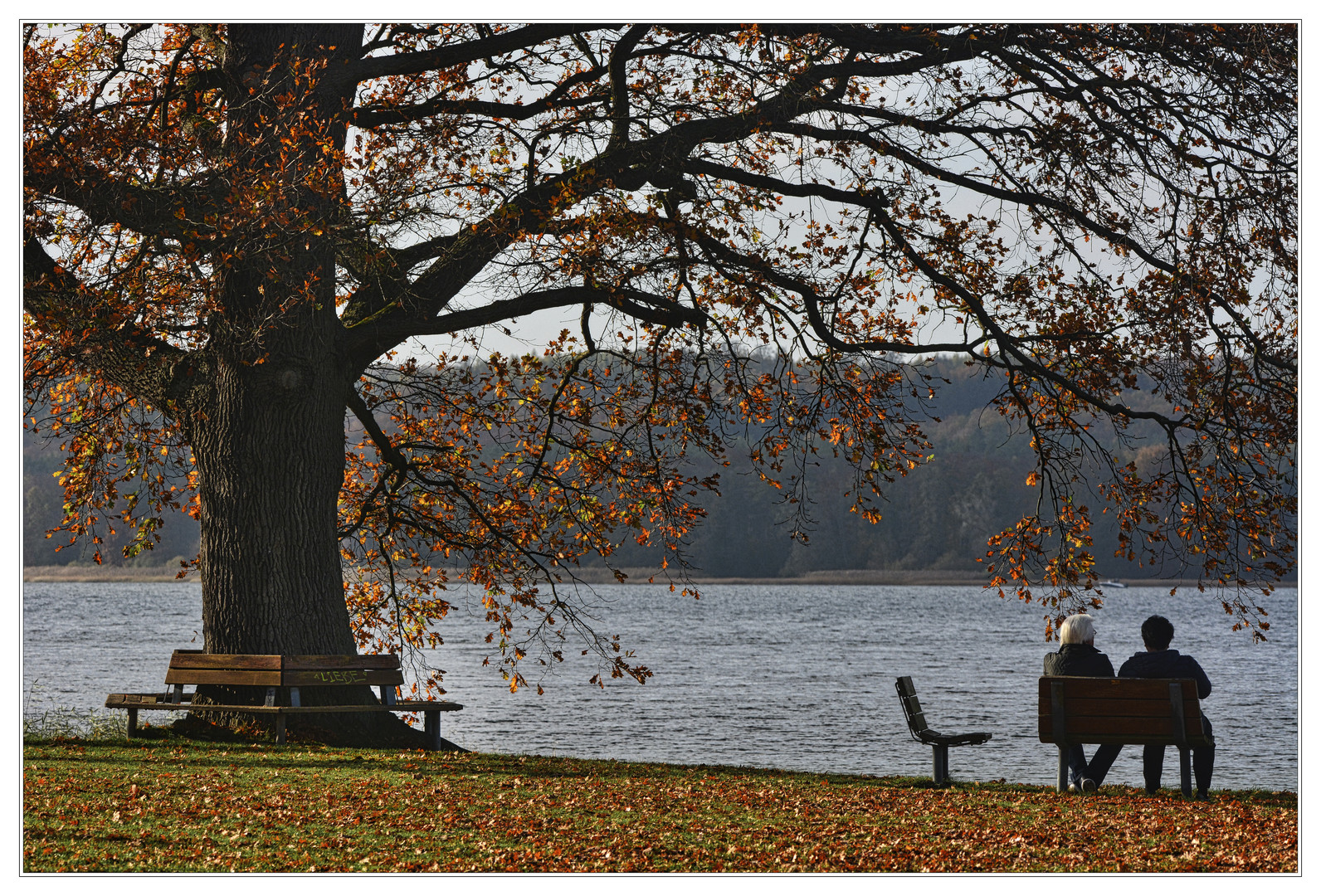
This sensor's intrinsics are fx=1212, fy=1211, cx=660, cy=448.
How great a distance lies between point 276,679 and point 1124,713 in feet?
21.2

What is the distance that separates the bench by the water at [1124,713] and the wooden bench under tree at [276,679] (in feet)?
14.9

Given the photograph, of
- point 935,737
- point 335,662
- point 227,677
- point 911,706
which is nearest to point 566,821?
point 935,737

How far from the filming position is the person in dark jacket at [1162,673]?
8445 mm

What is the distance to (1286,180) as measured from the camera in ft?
34.4

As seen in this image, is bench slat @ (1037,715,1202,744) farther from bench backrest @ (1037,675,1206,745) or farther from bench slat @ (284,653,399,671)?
bench slat @ (284,653,399,671)

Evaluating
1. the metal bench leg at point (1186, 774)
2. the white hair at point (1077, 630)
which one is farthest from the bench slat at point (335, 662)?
the metal bench leg at point (1186, 774)

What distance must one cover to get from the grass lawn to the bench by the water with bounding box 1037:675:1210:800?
1.41 ft

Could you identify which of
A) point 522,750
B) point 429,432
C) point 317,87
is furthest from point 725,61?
point 522,750

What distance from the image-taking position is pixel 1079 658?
8.76m

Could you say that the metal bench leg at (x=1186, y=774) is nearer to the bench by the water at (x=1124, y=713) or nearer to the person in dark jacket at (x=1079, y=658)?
the bench by the water at (x=1124, y=713)

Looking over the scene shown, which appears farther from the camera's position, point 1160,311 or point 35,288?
point 1160,311

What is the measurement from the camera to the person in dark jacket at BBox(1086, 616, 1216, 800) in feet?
27.7
